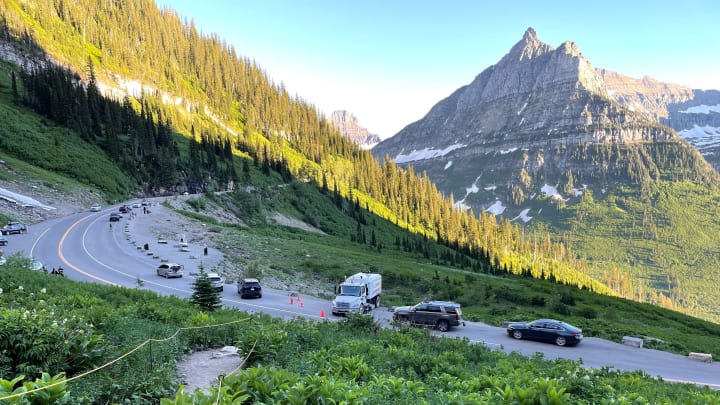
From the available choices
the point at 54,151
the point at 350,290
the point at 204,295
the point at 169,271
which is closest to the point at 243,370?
the point at 204,295

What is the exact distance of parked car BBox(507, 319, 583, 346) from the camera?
944 inches

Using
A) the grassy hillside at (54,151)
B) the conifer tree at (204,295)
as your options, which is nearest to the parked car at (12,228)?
the grassy hillside at (54,151)

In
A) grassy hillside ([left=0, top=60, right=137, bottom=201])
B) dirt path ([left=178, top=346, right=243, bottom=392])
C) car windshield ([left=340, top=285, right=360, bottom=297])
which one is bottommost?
car windshield ([left=340, top=285, right=360, bottom=297])

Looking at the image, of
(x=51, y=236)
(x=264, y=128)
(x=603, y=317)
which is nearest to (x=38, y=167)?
(x=51, y=236)

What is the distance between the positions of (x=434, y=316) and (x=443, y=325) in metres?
0.86

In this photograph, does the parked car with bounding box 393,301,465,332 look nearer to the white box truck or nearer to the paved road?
the paved road

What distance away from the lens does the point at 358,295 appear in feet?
95.2

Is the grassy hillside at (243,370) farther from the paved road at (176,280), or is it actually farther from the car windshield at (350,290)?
the car windshield at (350,290)

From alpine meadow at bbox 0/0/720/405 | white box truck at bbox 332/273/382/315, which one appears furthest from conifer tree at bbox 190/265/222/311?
white box truck at bbox 332/273/382/315

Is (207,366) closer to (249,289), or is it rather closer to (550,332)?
(249,289)

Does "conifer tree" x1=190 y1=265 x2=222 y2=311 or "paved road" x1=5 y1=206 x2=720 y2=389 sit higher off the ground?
"conifer tree" x1=190 y1=265 x2=222 y2=311

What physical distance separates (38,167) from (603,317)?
9020 cm

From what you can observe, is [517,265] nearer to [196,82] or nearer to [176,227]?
[176,227]

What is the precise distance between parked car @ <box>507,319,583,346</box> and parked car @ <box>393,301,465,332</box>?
3.93 m
